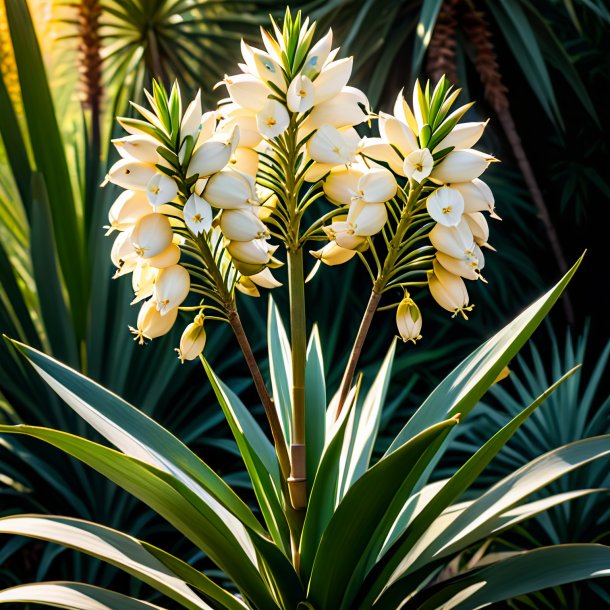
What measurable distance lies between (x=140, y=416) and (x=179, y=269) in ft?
0.65

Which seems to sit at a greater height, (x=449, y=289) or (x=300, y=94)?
(x=300, y=94)

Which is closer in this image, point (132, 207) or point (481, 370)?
point (132, 207)

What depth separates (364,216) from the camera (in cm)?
67

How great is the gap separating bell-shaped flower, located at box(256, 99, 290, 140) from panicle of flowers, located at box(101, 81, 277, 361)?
0.07 feet

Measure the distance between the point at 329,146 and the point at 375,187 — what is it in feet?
0.17

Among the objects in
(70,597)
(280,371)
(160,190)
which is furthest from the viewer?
(280,371)

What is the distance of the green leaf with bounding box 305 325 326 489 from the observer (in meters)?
0.83

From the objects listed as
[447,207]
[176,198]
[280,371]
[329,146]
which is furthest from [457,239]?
[280,371]

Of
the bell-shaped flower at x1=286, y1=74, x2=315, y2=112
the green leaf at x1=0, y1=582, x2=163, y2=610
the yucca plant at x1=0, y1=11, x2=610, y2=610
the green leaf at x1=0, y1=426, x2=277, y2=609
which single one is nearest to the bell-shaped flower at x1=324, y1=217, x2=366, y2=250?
the yucca plant at x1=0, y1=11, x2=610, y2=610

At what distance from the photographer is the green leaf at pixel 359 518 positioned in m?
0.60

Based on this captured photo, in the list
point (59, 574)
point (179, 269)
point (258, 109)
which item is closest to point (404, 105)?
point (258, 109)

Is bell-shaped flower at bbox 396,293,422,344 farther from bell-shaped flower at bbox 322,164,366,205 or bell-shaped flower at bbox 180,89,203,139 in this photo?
bell-shaped flower at bbox 180,89,203,139

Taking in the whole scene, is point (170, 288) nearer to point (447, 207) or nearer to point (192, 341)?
point (192, 341)

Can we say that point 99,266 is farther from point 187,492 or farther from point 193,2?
point 193,2
